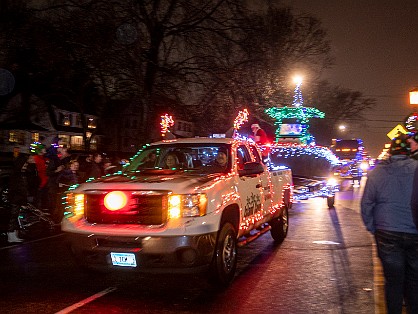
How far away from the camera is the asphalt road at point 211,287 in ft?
19.1

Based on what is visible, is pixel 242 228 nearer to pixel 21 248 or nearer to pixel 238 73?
pixel 21 248

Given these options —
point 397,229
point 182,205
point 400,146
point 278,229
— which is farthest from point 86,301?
point 278,229

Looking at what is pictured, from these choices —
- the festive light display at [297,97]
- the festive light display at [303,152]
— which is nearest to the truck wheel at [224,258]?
the festive light display at [303,152]

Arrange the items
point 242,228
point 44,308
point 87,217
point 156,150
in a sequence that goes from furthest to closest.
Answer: point 156,150
point 242,228
point 87,217
point 44,308

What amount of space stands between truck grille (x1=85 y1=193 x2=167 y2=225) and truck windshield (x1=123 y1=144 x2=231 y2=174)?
1.50 meters

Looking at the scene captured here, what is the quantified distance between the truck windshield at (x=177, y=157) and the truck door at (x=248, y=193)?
1.32ft

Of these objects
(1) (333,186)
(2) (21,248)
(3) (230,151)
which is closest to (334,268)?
(3) (230,151)

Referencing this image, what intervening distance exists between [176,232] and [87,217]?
50.1 inches

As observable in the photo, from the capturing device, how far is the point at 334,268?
777 cm

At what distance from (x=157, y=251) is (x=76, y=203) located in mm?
1394

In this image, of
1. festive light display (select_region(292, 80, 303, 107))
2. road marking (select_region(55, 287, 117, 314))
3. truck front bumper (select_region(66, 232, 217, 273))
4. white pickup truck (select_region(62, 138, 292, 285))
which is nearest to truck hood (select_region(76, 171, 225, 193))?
white pickup truck (select_region(62, 138, 292, 285))

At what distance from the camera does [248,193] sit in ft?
25.5

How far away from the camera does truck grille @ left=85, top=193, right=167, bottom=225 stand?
6125mm

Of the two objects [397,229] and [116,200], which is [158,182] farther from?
[397,229]
